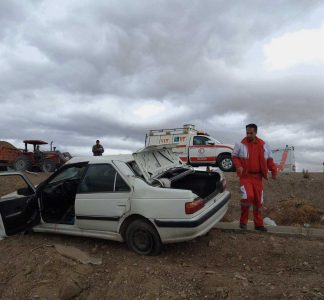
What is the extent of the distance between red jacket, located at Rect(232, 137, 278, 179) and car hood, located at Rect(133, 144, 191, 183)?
1.04 meters

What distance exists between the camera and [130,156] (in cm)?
564

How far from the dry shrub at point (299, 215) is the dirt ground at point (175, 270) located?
2.89 m

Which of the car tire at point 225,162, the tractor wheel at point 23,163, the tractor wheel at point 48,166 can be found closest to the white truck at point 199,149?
the car tire at point 225,162

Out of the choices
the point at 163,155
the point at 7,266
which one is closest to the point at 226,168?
the point at 163,155

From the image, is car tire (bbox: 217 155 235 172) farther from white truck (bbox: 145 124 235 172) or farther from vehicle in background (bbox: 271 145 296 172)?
vehicle in background (bbox: 271 145 296 172)

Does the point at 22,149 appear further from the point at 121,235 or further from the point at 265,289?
the point at 265,289

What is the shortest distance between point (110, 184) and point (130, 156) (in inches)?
21.7

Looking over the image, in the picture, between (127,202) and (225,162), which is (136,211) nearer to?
(127,202)

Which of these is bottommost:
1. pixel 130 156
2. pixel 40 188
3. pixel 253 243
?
pixel 253 243

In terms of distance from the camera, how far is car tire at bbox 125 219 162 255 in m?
5.02

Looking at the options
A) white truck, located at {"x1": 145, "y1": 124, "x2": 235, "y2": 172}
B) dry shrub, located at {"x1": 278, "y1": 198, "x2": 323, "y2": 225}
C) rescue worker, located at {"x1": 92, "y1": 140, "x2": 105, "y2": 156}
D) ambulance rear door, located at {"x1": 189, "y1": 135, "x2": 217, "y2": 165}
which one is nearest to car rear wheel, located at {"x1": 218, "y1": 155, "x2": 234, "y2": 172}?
white truck, located at {"x1": 145, "y1": 124, "x2": 235, "y2": 172}

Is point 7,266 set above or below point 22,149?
below

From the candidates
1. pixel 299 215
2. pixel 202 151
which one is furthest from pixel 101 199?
pixel 202 151

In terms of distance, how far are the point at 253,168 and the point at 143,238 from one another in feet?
7.14
